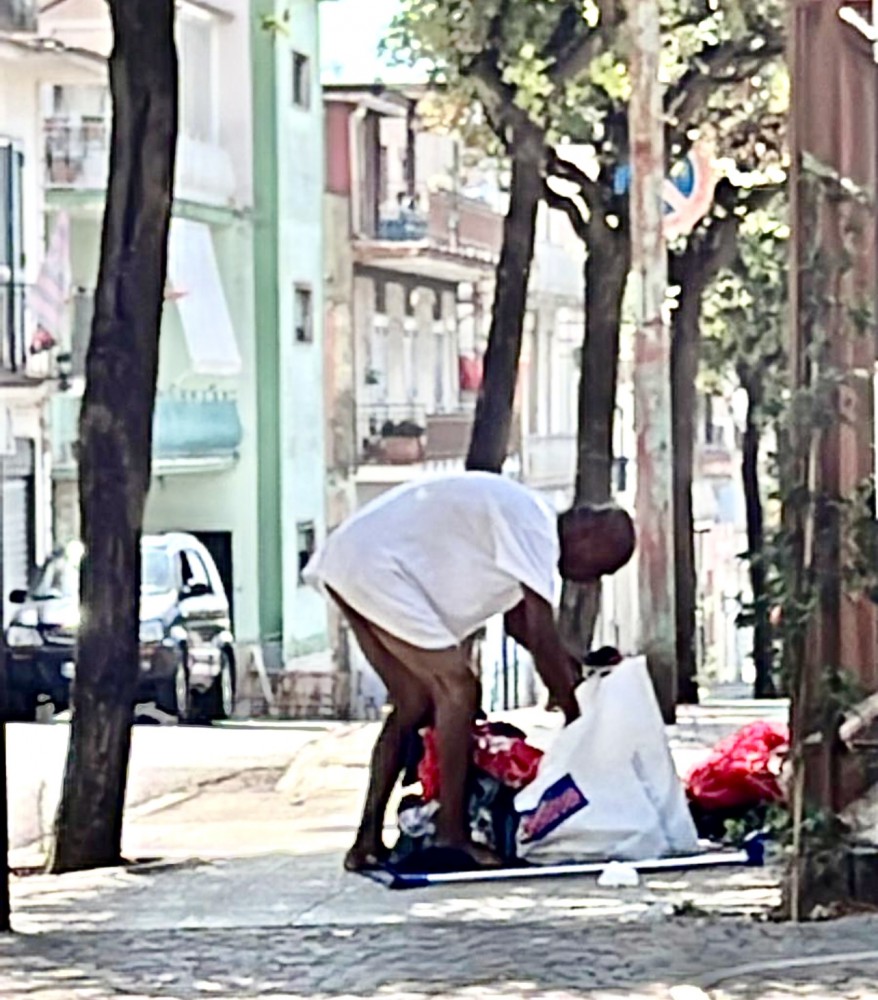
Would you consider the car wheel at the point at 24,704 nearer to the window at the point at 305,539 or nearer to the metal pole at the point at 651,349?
the metal pole at the point at 651,349

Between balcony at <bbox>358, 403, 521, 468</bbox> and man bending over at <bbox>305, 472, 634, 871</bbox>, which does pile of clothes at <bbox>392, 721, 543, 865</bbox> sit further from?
balcony at <bbox>358, 403, 521, 468</bbox>

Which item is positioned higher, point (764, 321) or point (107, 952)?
point (764, 321)

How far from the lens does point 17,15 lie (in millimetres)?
34469

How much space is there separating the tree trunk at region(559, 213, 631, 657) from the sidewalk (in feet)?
50.3

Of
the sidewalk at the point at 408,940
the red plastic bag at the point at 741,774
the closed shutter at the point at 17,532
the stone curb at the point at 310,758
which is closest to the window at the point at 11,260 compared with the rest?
the closed shutter at the point at 17,532

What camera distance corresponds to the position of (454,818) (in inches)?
419

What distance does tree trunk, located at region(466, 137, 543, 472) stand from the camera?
930 inches

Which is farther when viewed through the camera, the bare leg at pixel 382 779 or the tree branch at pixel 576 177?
the tree branch at pixel 576 177

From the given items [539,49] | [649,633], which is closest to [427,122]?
[539,49]

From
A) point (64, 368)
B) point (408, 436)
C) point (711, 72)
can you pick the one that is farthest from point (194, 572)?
point (408, 436)

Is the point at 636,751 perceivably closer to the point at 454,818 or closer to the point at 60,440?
the point at 454,818

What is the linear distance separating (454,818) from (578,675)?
0.75m

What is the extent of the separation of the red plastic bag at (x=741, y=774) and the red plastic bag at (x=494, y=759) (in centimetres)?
65

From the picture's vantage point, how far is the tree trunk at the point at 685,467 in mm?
29594
